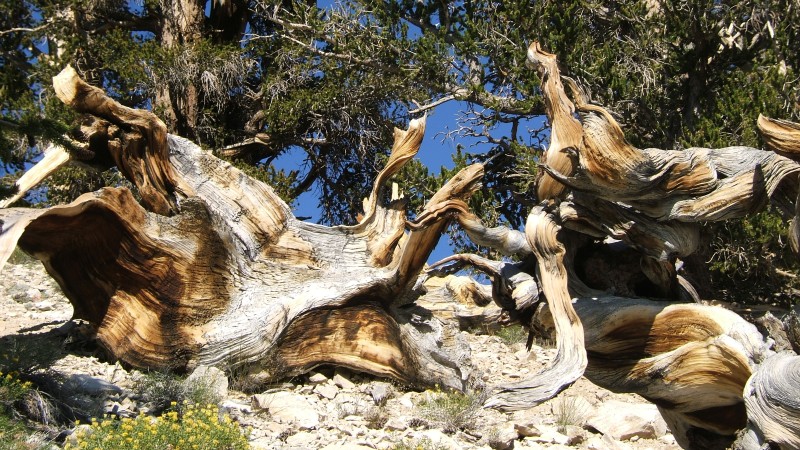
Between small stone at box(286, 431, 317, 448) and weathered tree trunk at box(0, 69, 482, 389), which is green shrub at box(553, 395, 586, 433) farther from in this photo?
small stone at box(286, 431, 317, 448)

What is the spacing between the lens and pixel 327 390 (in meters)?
6.94

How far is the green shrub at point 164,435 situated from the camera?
5164 mm

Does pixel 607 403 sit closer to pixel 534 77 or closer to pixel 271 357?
pixel 271 357

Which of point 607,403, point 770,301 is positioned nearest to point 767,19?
point 770,301

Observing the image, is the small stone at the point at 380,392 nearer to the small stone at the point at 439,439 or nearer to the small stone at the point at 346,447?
the small stone at the point at 439,439

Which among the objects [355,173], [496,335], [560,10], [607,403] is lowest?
[607,403]

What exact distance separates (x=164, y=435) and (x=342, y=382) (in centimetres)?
195

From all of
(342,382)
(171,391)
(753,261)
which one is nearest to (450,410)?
(342,382)

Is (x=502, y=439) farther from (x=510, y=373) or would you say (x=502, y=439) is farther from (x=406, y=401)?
(x=510, y=373)

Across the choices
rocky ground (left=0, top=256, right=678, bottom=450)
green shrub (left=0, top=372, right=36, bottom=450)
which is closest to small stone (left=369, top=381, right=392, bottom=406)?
rocky ground (left=0, top=256, right=678, bottom=450)

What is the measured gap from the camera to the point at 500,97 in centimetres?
1188

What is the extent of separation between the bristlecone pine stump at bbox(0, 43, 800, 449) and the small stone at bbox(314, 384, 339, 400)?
6.7 inches

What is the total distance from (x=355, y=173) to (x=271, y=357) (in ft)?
24.8

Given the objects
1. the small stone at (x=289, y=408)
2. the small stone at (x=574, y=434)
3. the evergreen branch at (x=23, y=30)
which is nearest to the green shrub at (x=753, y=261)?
the small stone at (x=574, y=434)
